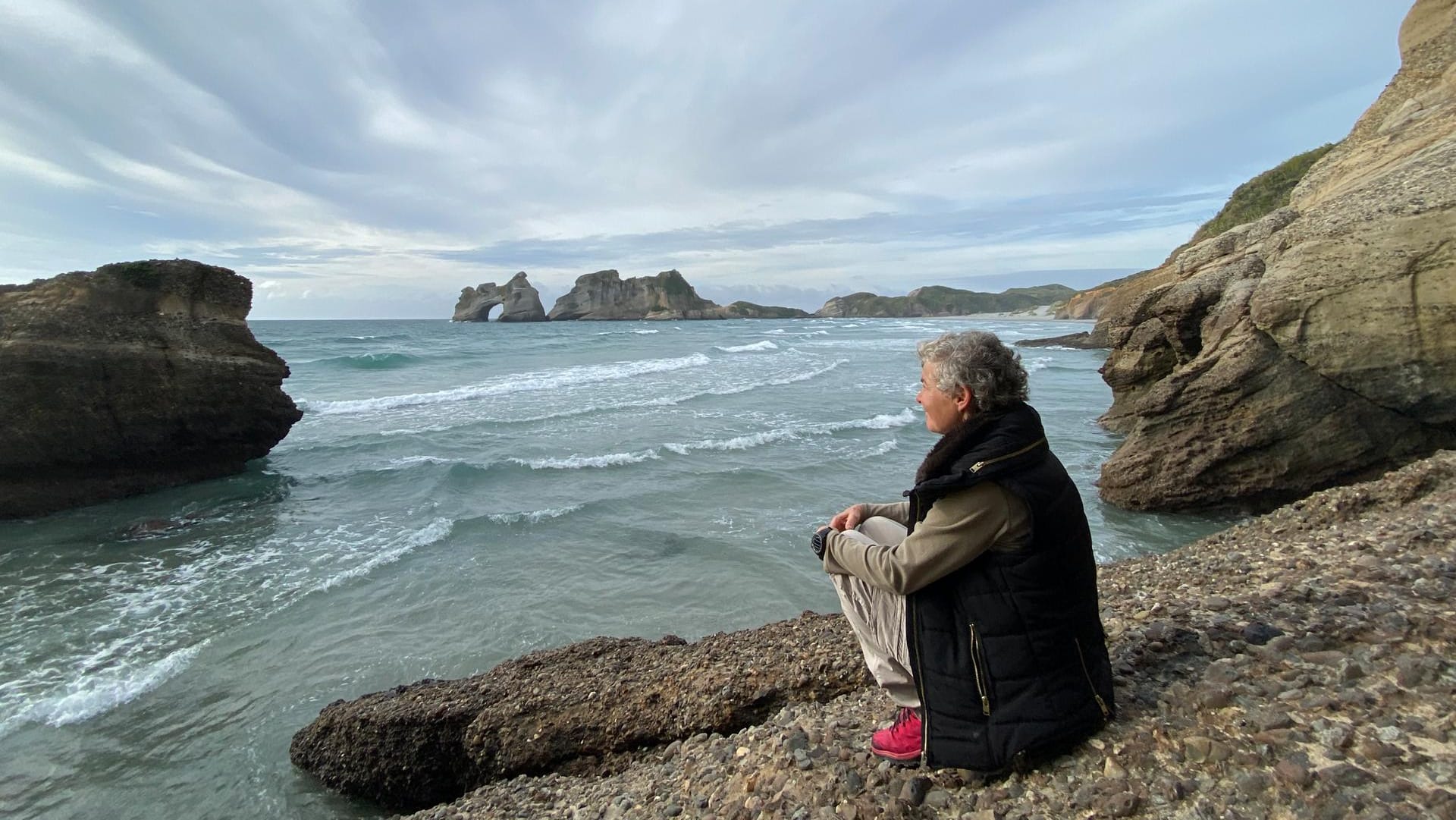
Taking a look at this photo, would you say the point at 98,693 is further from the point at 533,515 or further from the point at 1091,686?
the point at 1091,686

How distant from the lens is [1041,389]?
82.5ft

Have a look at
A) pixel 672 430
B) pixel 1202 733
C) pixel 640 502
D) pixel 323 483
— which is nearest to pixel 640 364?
pixel 672 430

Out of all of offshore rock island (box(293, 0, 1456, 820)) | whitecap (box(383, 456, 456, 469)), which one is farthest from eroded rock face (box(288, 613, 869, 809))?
whitecap (box(383, 456, 456, 469))

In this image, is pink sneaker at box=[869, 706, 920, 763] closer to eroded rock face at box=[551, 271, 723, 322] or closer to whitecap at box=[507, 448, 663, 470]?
whitecap at box=[507, 448, 663, 470]

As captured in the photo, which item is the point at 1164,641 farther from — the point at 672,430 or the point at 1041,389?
the point at 1041,389

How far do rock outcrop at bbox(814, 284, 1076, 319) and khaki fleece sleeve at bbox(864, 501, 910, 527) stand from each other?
16432cm

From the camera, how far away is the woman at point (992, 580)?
244 cm

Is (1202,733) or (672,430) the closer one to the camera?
(1202,733)

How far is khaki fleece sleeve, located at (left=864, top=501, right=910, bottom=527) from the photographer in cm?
320

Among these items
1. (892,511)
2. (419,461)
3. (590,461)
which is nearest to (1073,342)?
(590,461)

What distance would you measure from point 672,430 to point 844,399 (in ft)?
25.0

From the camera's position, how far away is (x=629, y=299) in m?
140

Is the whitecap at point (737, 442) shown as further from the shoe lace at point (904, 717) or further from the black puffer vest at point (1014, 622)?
the black puffer vest at point (1014, 622)

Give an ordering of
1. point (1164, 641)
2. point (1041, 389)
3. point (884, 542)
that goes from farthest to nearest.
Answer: point (1041, 389) → point (1164, 641) → point (884, 542)
